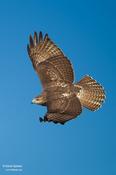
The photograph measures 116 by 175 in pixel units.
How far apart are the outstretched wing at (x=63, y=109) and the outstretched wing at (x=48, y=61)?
2.31 ft

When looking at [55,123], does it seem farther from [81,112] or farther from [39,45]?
[39,45]

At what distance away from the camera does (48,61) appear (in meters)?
15.2

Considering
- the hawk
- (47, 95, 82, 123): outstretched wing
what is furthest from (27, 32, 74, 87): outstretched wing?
(47, 95, 82, 123): outstretched wing

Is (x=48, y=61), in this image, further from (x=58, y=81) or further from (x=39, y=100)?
(x=39, y=100)

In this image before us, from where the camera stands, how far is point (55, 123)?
38.7ft

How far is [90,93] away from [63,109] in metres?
1.85

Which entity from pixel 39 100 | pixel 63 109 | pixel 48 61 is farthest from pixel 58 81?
pixel 63 109

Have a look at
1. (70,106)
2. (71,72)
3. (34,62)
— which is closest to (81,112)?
(70,106)

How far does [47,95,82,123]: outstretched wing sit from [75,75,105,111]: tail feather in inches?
16.6

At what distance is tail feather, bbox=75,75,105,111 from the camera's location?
14.8 m

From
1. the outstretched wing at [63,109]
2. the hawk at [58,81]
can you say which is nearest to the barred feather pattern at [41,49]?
the hawk at [58,81]

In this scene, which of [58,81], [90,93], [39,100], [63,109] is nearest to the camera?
[63,109]

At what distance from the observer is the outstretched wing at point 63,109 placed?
40.0 ft

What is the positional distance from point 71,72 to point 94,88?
0.88m
